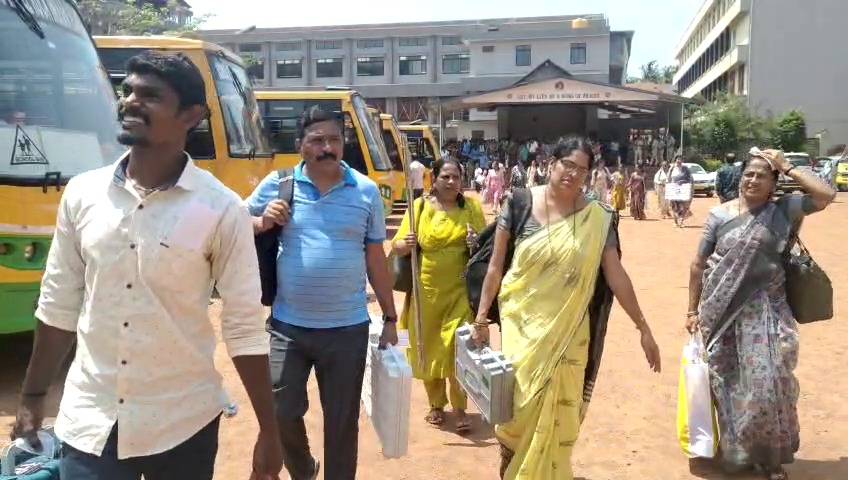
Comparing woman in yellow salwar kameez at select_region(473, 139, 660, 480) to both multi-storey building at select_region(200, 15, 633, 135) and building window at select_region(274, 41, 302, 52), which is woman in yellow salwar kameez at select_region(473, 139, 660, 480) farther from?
building window at select_region(274, 41, 302, 52)

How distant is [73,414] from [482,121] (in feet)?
146

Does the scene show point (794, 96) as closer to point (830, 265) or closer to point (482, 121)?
point (482, 121)

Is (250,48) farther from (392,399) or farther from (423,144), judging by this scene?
(392,399)

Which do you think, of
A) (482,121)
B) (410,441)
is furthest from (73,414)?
(482,121)

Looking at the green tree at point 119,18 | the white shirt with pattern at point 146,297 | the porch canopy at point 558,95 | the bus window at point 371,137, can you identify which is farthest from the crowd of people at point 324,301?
the porch canopy at point 558,95

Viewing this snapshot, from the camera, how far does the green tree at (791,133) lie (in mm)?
40562

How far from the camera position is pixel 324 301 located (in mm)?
3848

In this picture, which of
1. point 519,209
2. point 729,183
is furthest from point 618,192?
point 519,209

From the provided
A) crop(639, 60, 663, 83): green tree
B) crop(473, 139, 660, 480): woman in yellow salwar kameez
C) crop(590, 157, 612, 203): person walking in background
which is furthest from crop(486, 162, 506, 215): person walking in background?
crop(639, 60, 663, 83): green tree

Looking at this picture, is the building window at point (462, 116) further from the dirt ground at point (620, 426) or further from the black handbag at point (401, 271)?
the black handbag at point (401, 271)

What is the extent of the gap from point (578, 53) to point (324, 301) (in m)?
45.0

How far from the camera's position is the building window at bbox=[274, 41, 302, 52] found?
54750 mm

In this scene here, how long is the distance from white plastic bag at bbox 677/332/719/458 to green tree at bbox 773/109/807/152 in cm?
3813

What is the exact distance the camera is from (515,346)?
14.3 ft
